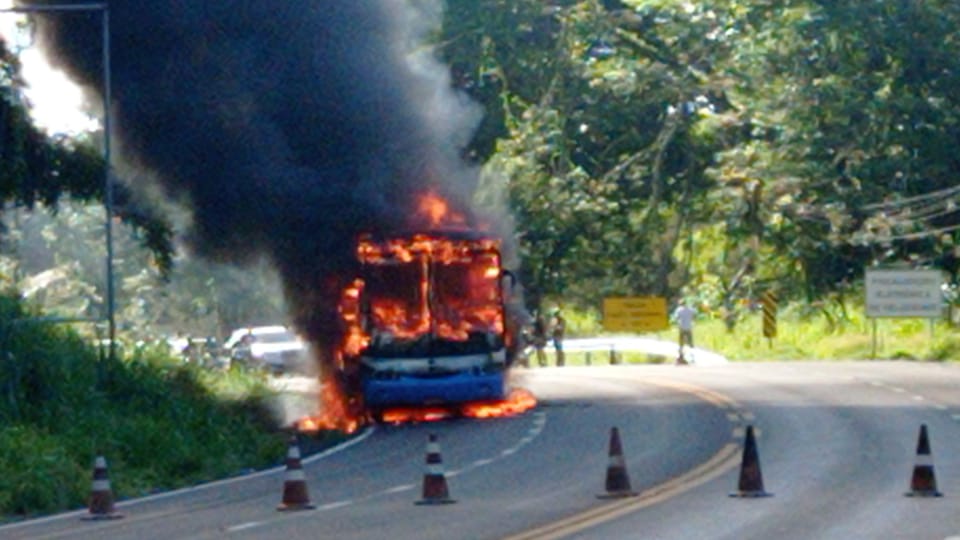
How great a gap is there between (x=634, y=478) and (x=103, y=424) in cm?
811

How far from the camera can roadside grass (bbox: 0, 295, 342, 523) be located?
22.5 metres

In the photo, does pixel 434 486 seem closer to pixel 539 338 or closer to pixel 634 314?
pixel 539 338

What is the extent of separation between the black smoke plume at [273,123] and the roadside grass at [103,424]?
3069 millimetres

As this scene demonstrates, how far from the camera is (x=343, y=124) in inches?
1379

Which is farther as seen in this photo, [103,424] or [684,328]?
[684,328]

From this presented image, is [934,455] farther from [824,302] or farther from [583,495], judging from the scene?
[824,302]

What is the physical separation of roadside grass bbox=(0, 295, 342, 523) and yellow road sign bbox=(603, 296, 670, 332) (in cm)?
2556

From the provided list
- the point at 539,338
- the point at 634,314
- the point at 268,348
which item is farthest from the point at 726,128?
the point at 268,348

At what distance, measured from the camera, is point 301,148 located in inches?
1372

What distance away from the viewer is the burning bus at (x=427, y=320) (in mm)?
30797

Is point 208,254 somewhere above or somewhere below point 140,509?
above

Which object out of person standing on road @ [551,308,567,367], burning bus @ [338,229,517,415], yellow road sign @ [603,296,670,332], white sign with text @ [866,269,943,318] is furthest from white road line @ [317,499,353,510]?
yellow road sign @ [603,296,670,332]

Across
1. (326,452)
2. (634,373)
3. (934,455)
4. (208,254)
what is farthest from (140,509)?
(634,373)

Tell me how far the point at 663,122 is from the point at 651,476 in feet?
119
